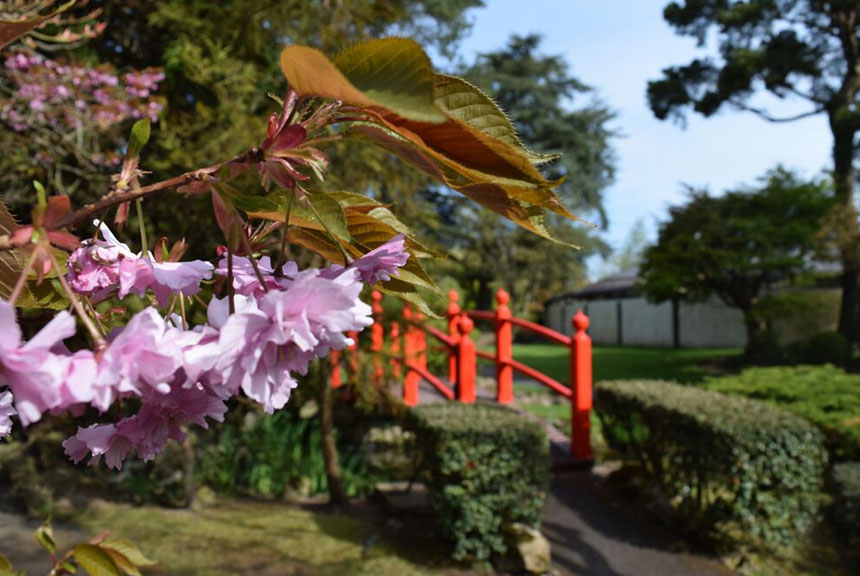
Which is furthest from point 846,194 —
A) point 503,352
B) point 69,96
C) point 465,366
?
point 69,96

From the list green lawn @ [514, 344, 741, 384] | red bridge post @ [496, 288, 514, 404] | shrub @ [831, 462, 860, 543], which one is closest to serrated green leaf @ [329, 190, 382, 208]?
shrub @ [831, 462, 860, 543]

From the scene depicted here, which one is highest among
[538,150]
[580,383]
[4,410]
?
[538,150]

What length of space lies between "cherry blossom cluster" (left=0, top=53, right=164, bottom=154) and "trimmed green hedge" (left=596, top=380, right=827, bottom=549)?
4.24 meters

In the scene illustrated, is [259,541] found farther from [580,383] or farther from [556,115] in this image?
[556,115]

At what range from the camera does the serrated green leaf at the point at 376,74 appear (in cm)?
36

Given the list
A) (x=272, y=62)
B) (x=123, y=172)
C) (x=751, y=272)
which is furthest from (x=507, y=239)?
(x=123, y=172)

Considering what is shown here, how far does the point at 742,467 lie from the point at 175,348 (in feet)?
13.0

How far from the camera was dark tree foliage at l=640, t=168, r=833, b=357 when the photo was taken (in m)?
12.4

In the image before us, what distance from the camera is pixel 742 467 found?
12.3ft

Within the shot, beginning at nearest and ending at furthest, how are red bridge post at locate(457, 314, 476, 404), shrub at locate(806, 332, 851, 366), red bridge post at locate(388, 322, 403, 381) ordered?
red bridge post at locate(388, 322, 403, 381) → red bridge post at locate(457, 314, 476, 404) → shrub at locate(806, 332, 851, 366)

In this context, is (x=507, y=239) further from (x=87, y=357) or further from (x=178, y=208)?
(x=87, y=357)

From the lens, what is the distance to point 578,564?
3951mm

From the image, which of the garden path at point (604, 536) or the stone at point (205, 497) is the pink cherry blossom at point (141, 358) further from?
the stone at point (205, 497)

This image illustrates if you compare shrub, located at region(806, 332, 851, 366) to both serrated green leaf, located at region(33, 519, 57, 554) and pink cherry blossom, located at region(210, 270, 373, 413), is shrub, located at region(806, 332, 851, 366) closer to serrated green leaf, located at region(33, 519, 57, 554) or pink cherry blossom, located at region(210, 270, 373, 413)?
serrated green leaf, located at region(33, 519, 57, 554)
